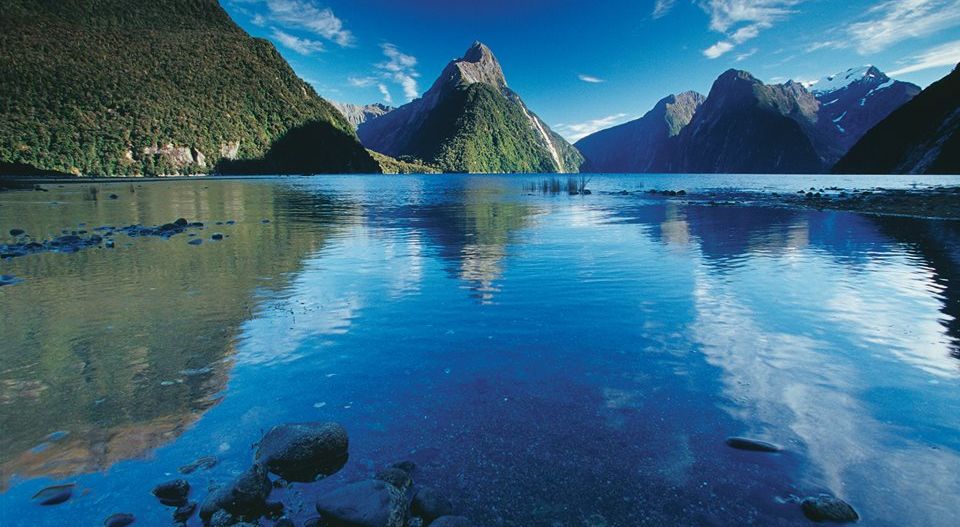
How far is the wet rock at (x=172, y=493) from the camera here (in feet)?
18.9

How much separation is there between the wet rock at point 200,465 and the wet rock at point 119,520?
2.93 ft

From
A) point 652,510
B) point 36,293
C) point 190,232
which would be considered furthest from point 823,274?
point 190,232

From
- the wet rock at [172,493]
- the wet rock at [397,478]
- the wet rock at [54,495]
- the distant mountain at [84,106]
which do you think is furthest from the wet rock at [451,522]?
the distant mountain at [84,106]

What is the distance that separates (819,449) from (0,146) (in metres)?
188

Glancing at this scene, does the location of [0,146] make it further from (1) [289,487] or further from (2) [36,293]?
(1) [289,487]

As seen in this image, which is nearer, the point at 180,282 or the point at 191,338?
the point at 191,338

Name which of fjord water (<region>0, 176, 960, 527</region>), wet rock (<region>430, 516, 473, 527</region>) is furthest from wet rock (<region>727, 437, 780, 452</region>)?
wet rock (<region>430, 516, 473, 527</region>)

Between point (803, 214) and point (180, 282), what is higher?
point (803, 214)

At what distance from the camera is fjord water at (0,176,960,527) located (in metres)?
6.08

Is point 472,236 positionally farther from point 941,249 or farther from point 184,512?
point 184,512

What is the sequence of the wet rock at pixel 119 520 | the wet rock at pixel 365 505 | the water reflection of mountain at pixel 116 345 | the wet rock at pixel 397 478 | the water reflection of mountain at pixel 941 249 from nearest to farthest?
the wet rock at pixel 365 505
the wet rock at pixel 119 520
the wet rock at pixel 397 478
the water reflection of mountain at pixel 116 345
the water reflection of mountain at pixel 941 249

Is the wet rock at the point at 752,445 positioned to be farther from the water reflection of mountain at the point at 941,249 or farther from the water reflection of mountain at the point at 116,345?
the water reflection of mountain at the point at 116,345

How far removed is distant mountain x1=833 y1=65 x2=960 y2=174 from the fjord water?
173 meters

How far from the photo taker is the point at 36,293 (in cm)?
1547
